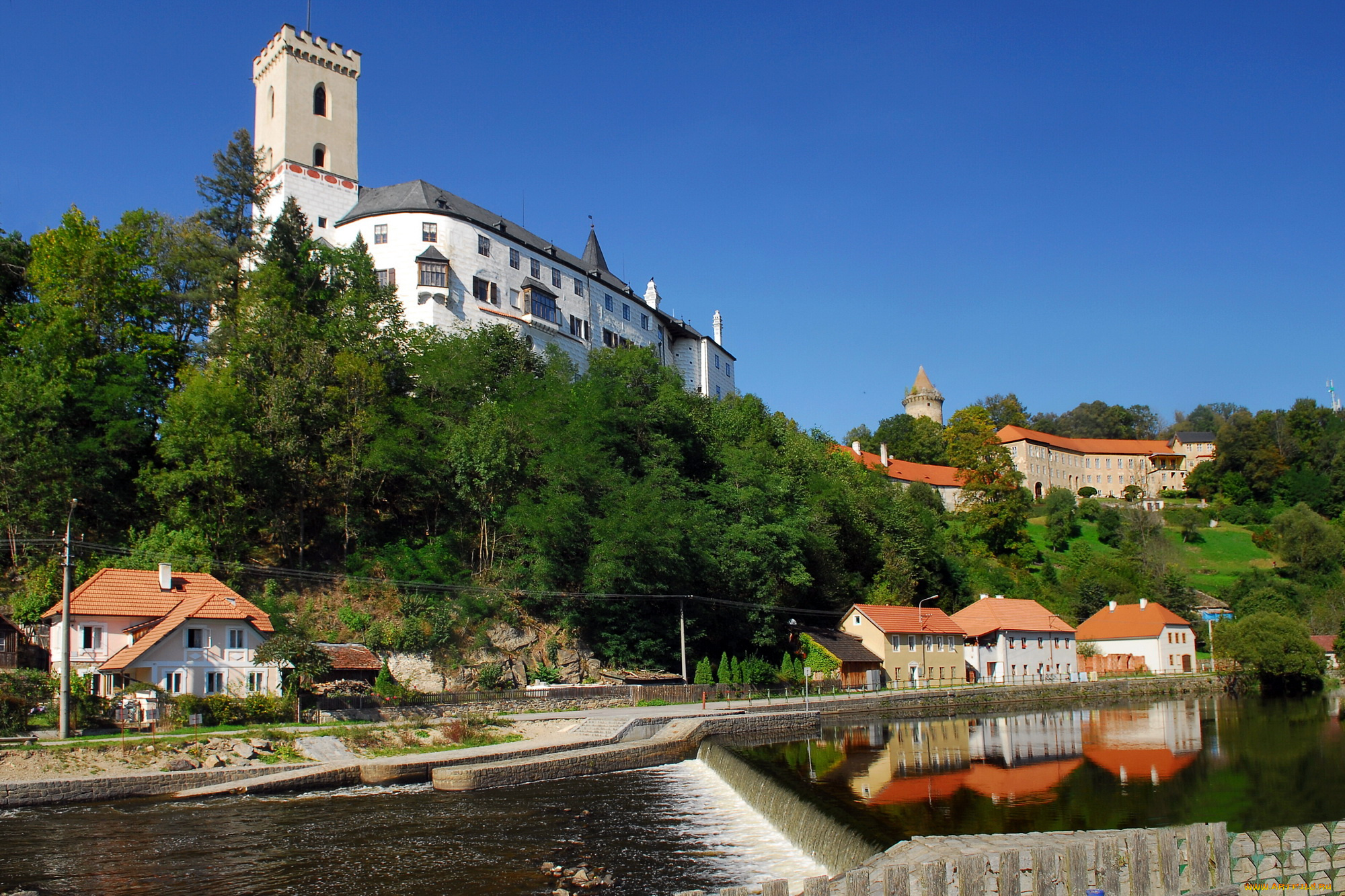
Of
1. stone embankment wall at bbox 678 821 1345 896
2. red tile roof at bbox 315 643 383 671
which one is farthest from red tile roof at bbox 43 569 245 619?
stone embankment wall at bbox 678 821 1345 896

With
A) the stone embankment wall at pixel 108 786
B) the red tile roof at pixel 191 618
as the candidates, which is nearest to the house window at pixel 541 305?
the red tile roof at pixel 191 618

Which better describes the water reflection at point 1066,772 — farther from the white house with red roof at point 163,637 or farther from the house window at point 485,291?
the house window at point 485,291

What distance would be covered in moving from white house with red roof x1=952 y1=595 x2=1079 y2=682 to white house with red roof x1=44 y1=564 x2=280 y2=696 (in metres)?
50.9

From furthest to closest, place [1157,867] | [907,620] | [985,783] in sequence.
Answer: [907,620] < [985,783] < [1157,867]

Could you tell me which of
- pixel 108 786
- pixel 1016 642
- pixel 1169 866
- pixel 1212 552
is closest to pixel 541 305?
pixel 1016 642

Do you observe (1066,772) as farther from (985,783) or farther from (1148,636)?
(1148,636)

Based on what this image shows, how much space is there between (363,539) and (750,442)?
25.7m

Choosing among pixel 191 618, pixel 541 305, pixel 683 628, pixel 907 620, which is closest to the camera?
pixel 191 618

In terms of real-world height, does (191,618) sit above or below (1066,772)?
above

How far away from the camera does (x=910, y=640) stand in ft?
213

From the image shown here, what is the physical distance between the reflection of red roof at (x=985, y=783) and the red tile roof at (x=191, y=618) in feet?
84.6

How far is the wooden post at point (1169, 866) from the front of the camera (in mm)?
9141

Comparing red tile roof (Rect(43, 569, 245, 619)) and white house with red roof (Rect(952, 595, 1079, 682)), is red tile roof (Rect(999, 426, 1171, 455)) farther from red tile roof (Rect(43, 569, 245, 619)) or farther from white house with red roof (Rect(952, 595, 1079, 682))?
red tile roof (Rect(43, 569, 245, 619))

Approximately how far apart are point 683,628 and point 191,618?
22.6 m
